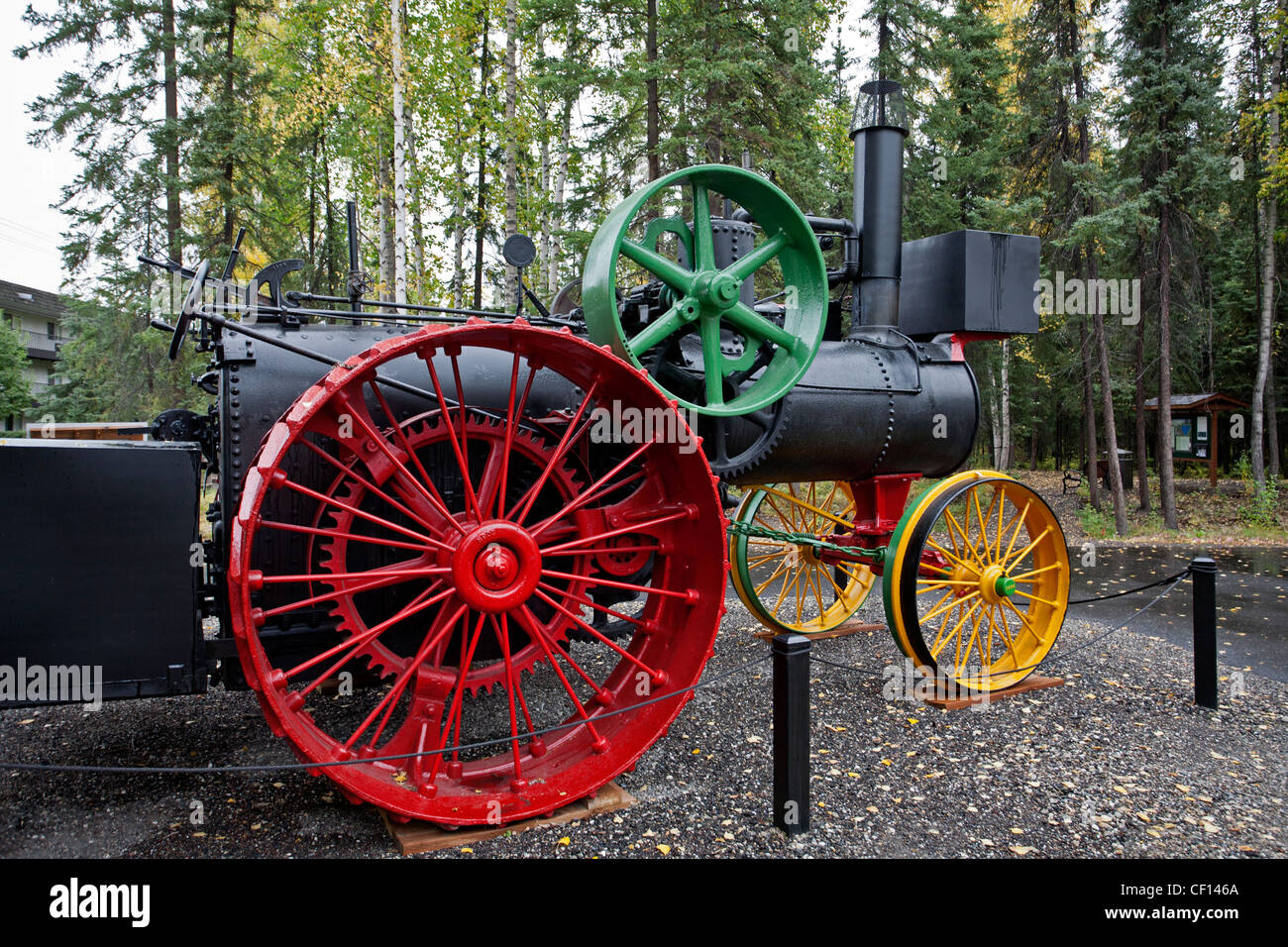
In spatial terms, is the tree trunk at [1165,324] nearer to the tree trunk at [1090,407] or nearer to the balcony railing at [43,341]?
the tree trunk at [1090,407]

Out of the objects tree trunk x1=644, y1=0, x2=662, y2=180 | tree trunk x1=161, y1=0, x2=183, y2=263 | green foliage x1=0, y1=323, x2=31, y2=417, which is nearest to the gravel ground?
tree trunk x1=644, y1=0, x2=662, y2=180

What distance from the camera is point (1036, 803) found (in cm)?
366

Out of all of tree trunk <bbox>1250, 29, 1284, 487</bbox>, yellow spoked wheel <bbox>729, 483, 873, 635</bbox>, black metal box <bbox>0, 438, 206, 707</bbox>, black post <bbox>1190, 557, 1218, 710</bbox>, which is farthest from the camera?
tree trunk <bbox>1250, 29, 1284, 487</bbox>

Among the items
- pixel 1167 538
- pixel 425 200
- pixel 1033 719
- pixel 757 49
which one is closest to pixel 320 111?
pixel 425 200

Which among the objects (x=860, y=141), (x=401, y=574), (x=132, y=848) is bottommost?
(x=132, y=848)

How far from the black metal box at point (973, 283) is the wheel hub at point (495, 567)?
338cm

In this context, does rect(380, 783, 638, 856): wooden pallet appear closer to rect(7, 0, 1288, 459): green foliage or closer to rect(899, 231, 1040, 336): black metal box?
rect(899, 231, 1040, 336): black metal box

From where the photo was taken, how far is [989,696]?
4.92 metres

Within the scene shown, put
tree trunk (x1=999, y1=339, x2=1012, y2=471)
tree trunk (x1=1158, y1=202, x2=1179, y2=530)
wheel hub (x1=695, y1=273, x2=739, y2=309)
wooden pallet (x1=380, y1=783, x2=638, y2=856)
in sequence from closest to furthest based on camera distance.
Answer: wooden pallet (x1=380, y1=783, x2=638, y2=856)
wheel hub (x1=695, y1=273, x2=739, y2=309)
tree trunk (x1=1158, y1=202, x2=1179, y2=530)
tree trunk (x1=999, y1=339, x2=1012, y2=471)

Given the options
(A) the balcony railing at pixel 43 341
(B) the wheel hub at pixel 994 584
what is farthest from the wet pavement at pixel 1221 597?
(A) the balcony railing at pixel 43 341

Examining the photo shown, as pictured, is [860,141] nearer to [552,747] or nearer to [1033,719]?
[1033,719]

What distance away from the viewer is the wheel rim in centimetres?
371

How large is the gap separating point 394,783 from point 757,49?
11252 millimetres

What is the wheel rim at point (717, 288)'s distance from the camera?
12.2 ft
